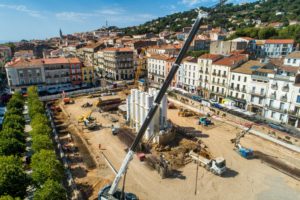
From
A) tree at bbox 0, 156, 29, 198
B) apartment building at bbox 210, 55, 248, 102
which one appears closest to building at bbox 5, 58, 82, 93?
apartment building at bbox 210, 55, 248, 102

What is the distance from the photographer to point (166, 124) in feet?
142

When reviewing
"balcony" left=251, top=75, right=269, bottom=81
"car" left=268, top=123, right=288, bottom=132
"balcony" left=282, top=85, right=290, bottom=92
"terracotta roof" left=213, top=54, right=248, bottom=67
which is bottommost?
"car" left=268, top=123, right=288, bottom=132

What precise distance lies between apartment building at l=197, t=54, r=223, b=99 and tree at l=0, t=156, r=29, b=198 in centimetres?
5487

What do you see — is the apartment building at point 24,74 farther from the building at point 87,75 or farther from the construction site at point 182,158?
the construction site at point 182,158

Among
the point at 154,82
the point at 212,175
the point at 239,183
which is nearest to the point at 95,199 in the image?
the point at 212,175

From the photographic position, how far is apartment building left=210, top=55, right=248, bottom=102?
60.0m

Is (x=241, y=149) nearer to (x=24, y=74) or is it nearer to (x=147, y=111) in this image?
(x=147, y=111)

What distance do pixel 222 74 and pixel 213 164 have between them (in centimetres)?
3533

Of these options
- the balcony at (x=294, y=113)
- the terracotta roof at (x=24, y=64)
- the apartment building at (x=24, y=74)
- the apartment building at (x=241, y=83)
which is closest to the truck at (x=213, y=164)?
the balcony at (x=294, y=113)

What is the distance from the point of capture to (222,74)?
61156 millimetres

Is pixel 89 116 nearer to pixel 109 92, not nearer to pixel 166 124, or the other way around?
pixel 166 124

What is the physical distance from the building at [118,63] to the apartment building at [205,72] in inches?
1445

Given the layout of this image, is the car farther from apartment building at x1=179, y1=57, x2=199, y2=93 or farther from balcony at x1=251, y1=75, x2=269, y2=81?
apartment building at x1=179, y1=57, x2=199, y2=93

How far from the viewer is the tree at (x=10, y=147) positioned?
2886 cm
